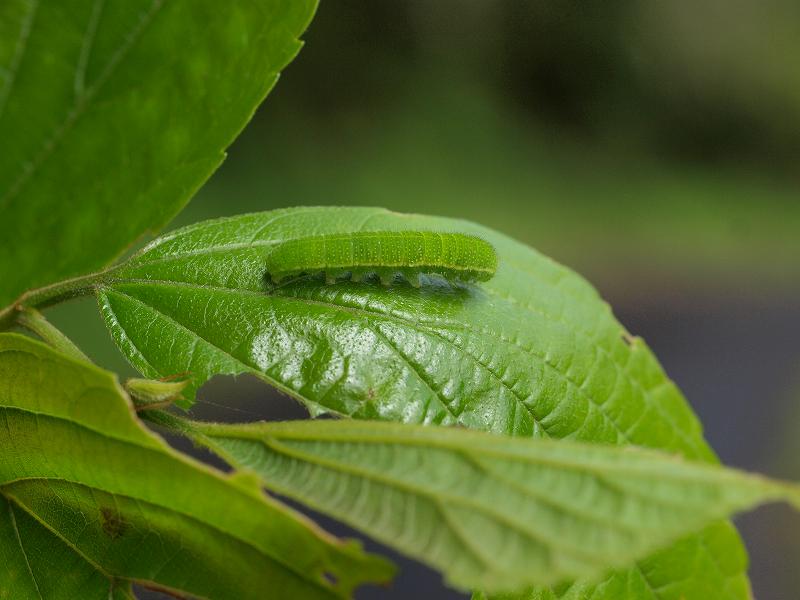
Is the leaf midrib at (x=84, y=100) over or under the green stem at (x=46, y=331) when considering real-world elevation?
over

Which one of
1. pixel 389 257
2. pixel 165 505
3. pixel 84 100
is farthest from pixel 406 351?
pixel 84 100

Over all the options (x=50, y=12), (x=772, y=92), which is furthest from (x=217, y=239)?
(x=772, y=92)

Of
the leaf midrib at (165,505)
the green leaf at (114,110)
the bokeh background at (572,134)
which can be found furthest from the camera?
the bokeh background at (572,134)

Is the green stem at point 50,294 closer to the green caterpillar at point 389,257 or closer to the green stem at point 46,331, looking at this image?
the green stem at point 46,331

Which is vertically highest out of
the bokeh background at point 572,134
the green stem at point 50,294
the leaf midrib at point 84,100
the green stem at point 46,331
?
the bokeh background at point 572,134

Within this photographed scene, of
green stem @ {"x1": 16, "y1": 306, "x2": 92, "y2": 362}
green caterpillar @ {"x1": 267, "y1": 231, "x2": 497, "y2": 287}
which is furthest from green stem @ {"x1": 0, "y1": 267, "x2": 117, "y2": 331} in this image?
green caterpillar @ {"x1": 267, "y1": 231, "x2": 497, "y2": 287}

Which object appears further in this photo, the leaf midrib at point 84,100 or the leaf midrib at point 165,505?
→ the leaf midrib at point 84,100

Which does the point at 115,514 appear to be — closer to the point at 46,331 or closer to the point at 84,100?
the point at 46,331

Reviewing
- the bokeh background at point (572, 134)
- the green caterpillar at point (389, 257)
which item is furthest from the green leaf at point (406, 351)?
the bokeh background at point (572, 134)
